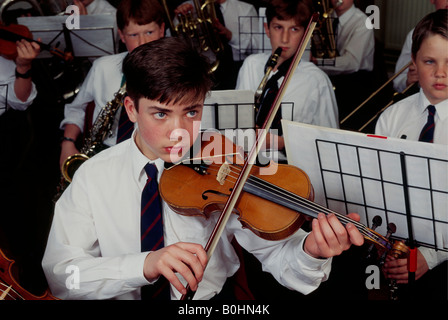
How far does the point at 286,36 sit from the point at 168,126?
107 centimetres

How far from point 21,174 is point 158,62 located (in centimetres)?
164

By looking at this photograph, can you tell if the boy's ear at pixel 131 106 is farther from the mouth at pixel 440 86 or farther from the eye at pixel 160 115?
the mouth at pixel 440 86

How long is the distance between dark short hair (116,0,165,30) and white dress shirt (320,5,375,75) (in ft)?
3.33

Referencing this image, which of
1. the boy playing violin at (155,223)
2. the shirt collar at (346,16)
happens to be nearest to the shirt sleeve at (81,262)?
the boy playing violin at (155,223)

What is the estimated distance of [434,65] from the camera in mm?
1522

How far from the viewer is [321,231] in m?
0.99

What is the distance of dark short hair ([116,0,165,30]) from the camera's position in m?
2.04

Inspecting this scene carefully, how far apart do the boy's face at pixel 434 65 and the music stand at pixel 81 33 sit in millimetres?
1378

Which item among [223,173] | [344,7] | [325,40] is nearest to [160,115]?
[223,173]

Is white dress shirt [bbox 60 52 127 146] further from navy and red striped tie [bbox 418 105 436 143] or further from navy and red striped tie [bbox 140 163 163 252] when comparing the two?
navy and red striped tie [bbox 418 105 436 143]

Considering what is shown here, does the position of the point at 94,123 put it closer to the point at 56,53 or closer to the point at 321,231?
the point at 56,53

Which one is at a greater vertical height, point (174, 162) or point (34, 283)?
point (174, 162)

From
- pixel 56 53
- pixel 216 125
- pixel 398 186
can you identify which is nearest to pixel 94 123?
pixel 56 53
